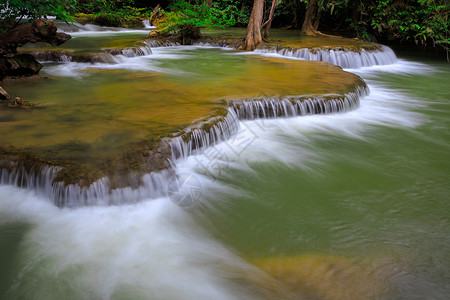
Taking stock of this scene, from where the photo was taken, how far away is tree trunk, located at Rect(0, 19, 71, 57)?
6172 millimetres

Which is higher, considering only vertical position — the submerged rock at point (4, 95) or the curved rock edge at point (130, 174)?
the submerged rock at point (4, 95)

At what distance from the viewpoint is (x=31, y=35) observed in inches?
245

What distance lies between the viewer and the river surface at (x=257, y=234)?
2.73 meters

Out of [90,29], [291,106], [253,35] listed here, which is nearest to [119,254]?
[291,106]

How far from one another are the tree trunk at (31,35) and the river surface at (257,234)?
3.60 m

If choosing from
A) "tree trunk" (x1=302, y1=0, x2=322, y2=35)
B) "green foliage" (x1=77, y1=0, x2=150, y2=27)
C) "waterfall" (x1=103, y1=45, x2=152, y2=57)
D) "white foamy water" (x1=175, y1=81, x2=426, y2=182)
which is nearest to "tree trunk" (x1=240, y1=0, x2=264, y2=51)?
"waterfall" (x1=103, y1=45, x2=152, y2=57)

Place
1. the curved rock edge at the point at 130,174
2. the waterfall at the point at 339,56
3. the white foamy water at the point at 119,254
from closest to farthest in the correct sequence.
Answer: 1. the white foamy water at the point at 119,254
2. the curved rock edge at the point at 130,174
3. the waterfall at the point at 339,56

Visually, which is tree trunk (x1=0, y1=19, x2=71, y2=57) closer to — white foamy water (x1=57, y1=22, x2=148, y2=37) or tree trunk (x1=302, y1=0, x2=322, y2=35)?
white foamy water (x1=57, y1=22, x2=148, y2=37)

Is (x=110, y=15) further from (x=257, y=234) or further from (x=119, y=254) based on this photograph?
(x=257, y=234)

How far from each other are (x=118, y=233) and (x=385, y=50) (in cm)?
1222

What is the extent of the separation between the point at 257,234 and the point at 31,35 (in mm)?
5448

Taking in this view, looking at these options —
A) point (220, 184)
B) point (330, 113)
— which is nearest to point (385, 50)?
point (330, 113)

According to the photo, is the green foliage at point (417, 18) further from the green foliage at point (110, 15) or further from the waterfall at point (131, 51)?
the green foliage at point (110, 15)

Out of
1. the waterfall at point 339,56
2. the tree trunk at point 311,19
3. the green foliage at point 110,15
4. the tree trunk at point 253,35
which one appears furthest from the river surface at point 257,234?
the green foliage at point 110,15
